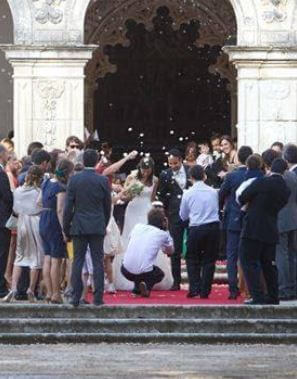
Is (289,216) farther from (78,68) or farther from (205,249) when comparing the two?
(78,68)

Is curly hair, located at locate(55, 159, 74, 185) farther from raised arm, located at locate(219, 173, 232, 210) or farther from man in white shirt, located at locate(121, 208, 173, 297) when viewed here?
raised arm, located at locate(219, 173, 232, 210)

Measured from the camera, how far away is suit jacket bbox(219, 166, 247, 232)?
1054 inches

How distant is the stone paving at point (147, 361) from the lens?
20.7 m

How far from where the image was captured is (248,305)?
25.2m

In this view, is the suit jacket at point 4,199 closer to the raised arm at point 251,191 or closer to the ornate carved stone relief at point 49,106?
the raised arm at point 251,191

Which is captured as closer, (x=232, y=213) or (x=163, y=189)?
(x=232, y=213)

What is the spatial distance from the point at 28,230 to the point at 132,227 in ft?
8.26

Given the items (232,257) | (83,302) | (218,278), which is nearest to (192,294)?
(232,257)

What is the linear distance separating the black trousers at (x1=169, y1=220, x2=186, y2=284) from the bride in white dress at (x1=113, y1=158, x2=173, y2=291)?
0.31 feet

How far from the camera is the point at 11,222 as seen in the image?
2697cm

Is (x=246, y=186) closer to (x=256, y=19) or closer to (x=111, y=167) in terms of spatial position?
(x=111, y=167)

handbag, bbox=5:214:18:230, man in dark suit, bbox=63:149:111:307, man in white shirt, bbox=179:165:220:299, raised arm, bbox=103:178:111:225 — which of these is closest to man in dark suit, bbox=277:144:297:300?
man in white shirt, bbox=179:165:220:299

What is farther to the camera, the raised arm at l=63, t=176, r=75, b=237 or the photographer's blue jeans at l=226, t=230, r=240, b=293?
the photographer's blue jeans at l=226, t=230, r=240, b=293

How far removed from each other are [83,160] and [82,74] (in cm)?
826
